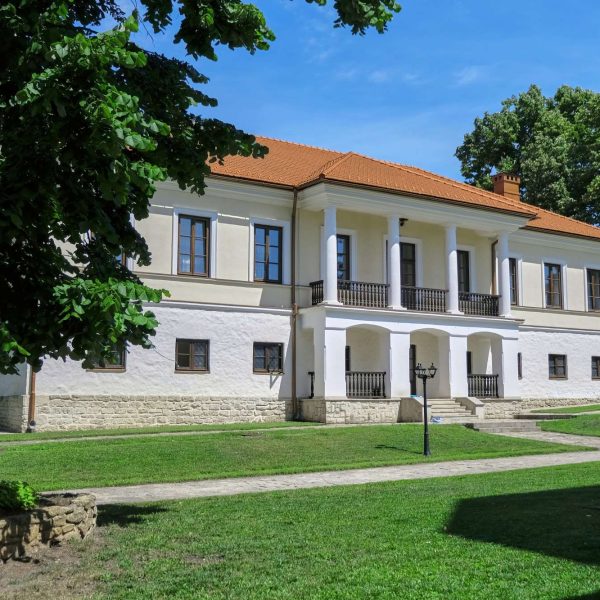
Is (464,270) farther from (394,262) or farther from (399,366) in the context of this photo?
(399,366)

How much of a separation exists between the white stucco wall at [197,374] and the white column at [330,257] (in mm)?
1625

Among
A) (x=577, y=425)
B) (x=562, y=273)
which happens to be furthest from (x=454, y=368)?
(x=562, y=273)

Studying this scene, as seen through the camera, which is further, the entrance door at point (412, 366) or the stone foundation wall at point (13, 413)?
the entrance door at point (412, 366)

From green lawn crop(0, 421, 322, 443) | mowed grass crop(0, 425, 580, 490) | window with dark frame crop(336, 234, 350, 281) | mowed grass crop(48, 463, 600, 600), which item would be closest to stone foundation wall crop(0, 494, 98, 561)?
mowed grass crop(48, 463, 600, 600)

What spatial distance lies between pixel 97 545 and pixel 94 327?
2.41 meters

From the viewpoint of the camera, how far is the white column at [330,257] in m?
23.7

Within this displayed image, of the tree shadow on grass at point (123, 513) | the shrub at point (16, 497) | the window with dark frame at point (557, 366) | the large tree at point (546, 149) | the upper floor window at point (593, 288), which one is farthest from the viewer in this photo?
the large tree at point (546, 149)

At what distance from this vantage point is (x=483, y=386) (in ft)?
88.5

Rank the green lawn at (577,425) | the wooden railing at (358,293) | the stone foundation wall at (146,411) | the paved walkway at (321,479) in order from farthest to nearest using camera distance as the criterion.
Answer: the wooden railing at (358,293) < the green lawn at (577,425) < the stone foundation wall at (146,411) < the paved walkway at (321,479)

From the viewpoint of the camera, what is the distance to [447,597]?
5.60 metres

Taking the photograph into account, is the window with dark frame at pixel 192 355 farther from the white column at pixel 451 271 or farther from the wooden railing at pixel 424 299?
the white column at pixel 451 271

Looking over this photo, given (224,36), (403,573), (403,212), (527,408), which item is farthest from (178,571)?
(527,408)

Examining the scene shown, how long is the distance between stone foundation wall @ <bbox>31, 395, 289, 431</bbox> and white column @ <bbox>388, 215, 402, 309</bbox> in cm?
492

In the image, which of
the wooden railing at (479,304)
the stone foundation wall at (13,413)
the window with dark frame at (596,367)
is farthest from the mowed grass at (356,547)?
the window with dark frame at (596,367)
